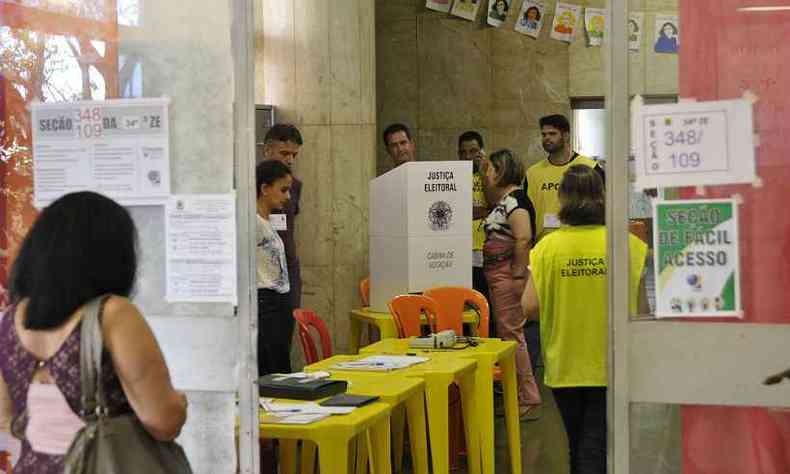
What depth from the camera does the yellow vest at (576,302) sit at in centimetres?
481

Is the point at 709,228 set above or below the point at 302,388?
above

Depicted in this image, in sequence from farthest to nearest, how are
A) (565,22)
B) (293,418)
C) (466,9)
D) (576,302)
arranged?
(466,9)
(565,22)
(576,302)
(293,418)

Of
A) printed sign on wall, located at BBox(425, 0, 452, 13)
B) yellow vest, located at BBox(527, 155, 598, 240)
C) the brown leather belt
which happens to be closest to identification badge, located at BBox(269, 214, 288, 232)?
the brown leather belt

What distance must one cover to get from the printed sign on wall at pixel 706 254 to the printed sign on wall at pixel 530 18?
7988 mm

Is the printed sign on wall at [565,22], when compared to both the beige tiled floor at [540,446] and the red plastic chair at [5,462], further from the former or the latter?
the red plastic chair at [5,462]

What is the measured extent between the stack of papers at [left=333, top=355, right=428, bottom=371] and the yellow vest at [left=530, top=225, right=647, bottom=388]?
0.80 meters

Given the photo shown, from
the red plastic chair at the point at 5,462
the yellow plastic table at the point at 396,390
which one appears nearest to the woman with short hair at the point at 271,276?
the yellow plastic table at the point at 396,390

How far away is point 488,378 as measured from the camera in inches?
232

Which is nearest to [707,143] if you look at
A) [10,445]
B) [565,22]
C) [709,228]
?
[709,228]

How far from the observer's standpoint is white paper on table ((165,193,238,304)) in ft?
11.8

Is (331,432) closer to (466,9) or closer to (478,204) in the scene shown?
(478,204)

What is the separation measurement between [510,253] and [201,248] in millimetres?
4245

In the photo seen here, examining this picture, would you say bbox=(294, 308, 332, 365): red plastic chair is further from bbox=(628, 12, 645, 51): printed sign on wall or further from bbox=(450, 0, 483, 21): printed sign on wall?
bbox=(450, 0, 483, 21): printed sign on wall

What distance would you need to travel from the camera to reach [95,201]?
2.67 meters
